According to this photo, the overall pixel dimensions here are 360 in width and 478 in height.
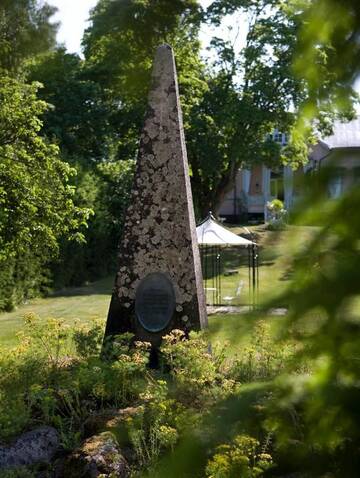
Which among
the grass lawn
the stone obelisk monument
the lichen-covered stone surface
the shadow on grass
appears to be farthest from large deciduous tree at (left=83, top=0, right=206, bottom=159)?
the lichen-covered stone surface

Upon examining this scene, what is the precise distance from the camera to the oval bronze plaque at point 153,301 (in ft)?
26.8

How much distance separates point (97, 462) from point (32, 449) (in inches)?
31.3

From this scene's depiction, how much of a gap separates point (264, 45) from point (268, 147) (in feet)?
12.9

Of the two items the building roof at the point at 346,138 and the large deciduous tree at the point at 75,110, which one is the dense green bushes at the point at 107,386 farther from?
the large deciduous tree at the point at 75,110

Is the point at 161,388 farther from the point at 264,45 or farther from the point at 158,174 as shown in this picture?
the point at 264,45

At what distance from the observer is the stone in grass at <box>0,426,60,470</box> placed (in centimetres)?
552

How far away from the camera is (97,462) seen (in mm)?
5234

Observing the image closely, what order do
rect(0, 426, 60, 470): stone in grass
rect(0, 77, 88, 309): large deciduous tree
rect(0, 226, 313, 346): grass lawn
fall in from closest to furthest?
rect(0, 226, 313, 346): grass lawn, rect(0, 426, 60, 470): stone in grass, rect(0, 77, 88, 309): large deciduous tree

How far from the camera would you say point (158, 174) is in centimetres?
825

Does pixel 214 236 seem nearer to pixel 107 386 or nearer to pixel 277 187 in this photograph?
pixel 107 386

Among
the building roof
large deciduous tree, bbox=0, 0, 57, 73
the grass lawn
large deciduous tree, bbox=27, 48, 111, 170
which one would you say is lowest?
the grass lawn

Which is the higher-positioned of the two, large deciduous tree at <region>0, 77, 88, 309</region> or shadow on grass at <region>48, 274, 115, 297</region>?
large deciduous tree at <region>0, 77, 88, 309</region>

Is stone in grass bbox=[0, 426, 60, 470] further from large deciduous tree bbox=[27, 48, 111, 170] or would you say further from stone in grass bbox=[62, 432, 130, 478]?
large deciduous tree bbox=[27, 48, 111, 170]

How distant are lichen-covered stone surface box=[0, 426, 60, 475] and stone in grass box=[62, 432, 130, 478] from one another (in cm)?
39
